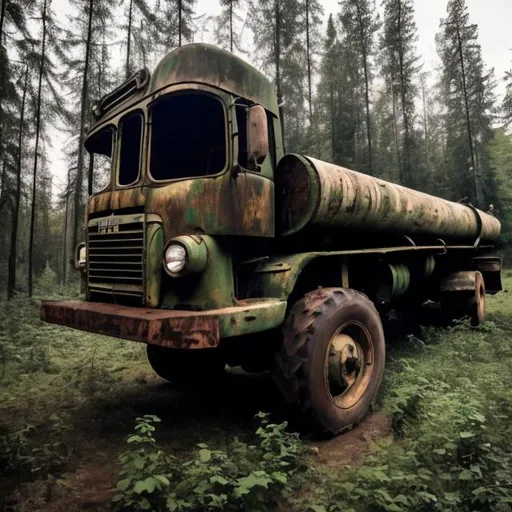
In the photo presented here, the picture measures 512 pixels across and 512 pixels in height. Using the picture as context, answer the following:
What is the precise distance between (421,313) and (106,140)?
23.4ft

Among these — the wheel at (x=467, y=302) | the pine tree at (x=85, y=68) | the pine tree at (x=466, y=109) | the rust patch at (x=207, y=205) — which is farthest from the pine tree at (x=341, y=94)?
the rust patch at (x=207, y=205)

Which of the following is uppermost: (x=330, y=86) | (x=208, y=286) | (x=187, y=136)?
(x=330, y=86)

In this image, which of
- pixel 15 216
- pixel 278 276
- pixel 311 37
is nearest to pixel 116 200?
pixel 278 276

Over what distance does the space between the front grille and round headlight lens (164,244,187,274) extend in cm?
39

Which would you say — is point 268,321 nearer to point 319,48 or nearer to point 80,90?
point 80,90

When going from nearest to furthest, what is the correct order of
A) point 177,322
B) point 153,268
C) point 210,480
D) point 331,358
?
point 210,480
point 177,322
point 153,268
point 331,358

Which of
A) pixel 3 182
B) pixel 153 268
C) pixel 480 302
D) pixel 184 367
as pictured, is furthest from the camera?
pixel 3 182

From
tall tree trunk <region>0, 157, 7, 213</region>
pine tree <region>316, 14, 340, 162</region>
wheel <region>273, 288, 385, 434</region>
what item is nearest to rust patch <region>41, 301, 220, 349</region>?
wheel <region>273, 288, 385, 434</region>

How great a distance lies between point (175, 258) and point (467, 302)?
21.1ft

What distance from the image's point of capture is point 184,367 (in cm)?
486

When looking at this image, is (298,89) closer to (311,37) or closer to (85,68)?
(311,37)

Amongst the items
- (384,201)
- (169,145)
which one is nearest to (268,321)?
(169,145)

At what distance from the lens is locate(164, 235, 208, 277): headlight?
10.1ft

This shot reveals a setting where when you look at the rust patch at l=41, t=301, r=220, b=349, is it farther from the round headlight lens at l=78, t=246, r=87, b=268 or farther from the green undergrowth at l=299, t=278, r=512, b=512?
the round headlight lens at l=78, t=246, r=87, b=268
